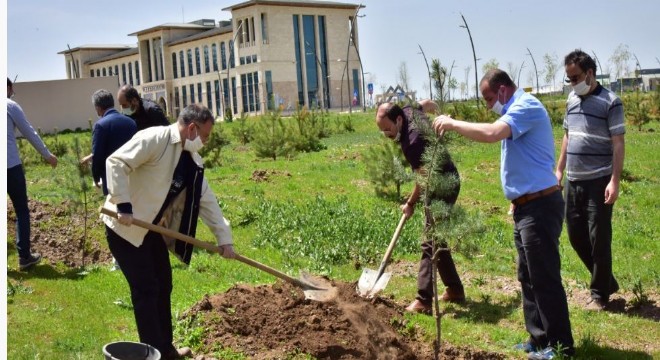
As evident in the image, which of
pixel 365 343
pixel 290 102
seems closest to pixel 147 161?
pixel 365 343

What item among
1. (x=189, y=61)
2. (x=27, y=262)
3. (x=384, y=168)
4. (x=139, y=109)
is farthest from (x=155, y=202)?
(x=189, y=61)

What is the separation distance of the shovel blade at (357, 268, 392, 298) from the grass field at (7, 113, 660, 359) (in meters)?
0.47

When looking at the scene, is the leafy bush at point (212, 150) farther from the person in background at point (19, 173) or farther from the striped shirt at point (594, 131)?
the striped shirt at point (594, 131)

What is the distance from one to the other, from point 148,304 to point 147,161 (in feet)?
3.22

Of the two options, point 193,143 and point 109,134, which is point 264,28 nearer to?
point 109,134

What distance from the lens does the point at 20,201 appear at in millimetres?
9094

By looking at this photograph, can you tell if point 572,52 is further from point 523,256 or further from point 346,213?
point 346,213

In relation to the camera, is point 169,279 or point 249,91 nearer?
point 169,279

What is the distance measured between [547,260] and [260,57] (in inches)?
2396

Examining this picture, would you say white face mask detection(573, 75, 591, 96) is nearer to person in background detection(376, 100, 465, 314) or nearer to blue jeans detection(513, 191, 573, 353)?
person in background detection(376, 100, 465, 314)

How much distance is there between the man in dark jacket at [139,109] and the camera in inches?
328

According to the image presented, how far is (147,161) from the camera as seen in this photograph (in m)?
5.76

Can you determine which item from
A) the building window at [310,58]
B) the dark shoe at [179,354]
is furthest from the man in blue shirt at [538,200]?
the building window at [310,58]

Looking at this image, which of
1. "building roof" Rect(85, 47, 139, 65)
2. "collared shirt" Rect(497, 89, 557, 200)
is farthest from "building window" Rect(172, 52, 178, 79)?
"collared shirt" Rect(497, 89, 557, 200)
